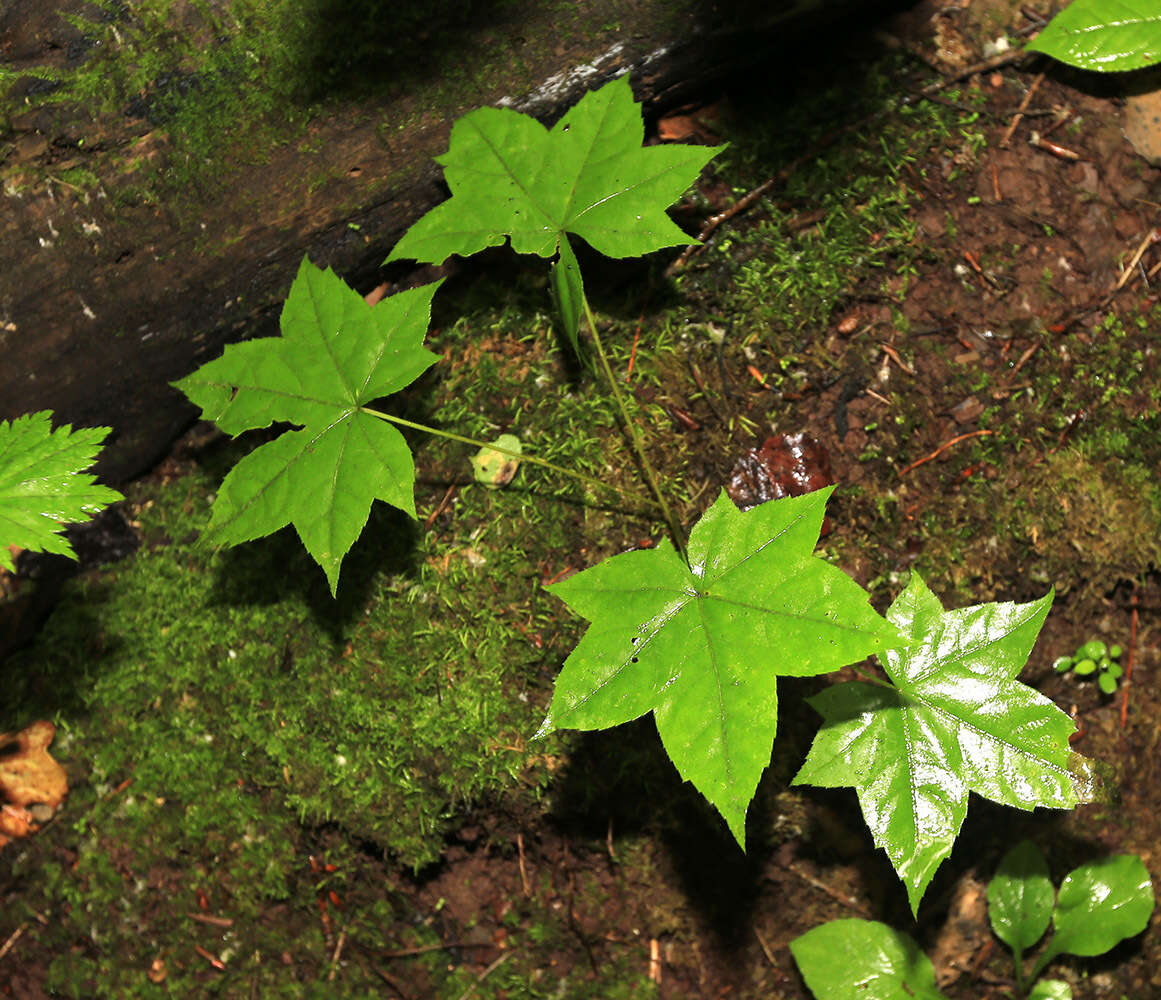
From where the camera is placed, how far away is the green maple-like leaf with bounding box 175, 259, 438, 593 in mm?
2348

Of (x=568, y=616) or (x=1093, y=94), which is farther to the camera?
Answer: (x=1093, y=94)

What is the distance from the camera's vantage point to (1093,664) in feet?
9.64

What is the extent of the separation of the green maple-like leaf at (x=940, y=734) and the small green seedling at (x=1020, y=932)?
0.73 metres

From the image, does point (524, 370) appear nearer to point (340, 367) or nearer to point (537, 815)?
point (340, 367)

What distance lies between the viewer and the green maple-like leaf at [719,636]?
2.01 meters

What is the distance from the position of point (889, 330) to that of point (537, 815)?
6.76ft

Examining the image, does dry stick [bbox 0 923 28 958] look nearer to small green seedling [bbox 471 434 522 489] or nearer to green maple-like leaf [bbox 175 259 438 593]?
green maple-like leaf [bbox 175 259 438 593]

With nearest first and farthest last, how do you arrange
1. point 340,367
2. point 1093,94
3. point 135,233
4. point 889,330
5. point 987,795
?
1. point 987,795
2. point 340,367
3. point 135,233
4. point 889,330
5. point 1093,94

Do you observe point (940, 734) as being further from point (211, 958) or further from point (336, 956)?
point (211, 958)

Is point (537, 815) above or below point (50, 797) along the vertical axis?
below

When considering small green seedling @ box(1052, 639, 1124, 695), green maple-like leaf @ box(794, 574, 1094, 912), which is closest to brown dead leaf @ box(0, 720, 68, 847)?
green maple-like leaf @ box(794, 574, 1094, 912)

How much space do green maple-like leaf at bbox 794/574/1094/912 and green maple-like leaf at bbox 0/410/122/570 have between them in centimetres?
218

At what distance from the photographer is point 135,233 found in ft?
9.19

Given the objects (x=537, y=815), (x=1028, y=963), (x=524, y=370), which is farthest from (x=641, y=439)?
(x=1028, y=963)
